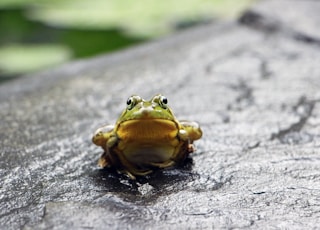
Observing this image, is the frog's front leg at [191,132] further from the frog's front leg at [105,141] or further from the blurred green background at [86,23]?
the blurred green background at [86,23]

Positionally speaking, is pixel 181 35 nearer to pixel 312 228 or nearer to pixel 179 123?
pixel 179 123

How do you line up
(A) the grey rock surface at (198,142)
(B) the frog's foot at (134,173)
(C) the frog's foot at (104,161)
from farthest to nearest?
(C) the frog's foot at (104,161), (B) the frog's foot at (134,173), (A) the grey rock surface at (198,142)

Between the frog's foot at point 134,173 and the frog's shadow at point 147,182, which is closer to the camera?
the frog's shadow at point 147,182

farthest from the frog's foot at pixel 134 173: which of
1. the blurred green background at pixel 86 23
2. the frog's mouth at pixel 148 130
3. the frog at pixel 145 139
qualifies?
the blurred green background at pixel 86 23

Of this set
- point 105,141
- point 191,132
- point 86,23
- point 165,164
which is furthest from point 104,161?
point 86,23

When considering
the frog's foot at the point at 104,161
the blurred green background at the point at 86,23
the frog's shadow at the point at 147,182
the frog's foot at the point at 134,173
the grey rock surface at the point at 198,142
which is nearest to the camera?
the grey rock surface at the point at 198,142

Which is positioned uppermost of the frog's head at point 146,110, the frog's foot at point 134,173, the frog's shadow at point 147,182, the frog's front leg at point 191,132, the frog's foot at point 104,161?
the frog's head at point 146,110

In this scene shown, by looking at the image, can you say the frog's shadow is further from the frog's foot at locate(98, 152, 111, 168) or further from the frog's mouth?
the frog's mouth
